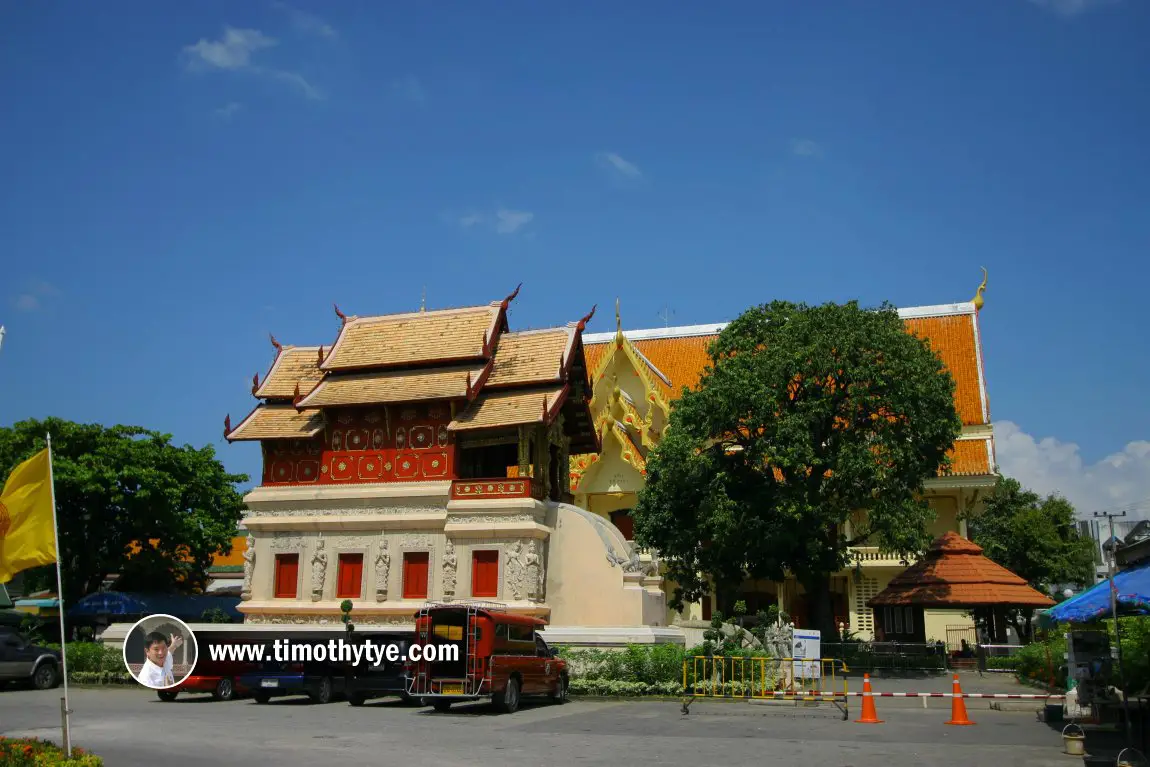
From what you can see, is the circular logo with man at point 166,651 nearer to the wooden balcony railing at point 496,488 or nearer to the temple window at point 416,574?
the temple window at point 416,574

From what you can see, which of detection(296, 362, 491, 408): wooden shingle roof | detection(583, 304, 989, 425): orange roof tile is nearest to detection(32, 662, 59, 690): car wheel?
detection(296, 362, 491, 408): wooden shingle roof

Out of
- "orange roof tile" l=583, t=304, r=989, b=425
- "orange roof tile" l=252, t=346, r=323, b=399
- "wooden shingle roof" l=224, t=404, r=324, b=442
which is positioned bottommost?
"wooden shingle roof" l=224, t=404, r=324, b=442

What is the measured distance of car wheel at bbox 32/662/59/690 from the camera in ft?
76.4

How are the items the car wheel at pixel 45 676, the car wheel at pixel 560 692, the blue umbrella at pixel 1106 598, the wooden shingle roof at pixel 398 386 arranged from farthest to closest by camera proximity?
the wooden shingle roof at pixel 398 386, the car wheel at pixel 45 676, the car wheel at pixel 560 692, the blue umbrella at pixel 1106 598

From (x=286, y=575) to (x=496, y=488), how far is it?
679 cm

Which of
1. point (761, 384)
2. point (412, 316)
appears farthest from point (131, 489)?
point (761, 384)

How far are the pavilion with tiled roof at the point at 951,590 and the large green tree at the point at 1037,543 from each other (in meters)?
13.4

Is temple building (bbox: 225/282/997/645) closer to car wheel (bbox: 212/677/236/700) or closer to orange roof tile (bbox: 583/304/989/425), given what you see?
car wheel (bbox: 212/677/236/700)

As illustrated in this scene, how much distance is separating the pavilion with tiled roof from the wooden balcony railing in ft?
34.7

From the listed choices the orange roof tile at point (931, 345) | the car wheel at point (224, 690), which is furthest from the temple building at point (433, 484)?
the orange roof tile at point (931, 345)

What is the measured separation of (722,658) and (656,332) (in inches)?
1073

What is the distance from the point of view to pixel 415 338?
30.3 metres

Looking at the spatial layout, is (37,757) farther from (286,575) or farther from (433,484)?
(286,575)

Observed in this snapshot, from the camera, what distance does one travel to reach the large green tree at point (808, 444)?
2739 cm
